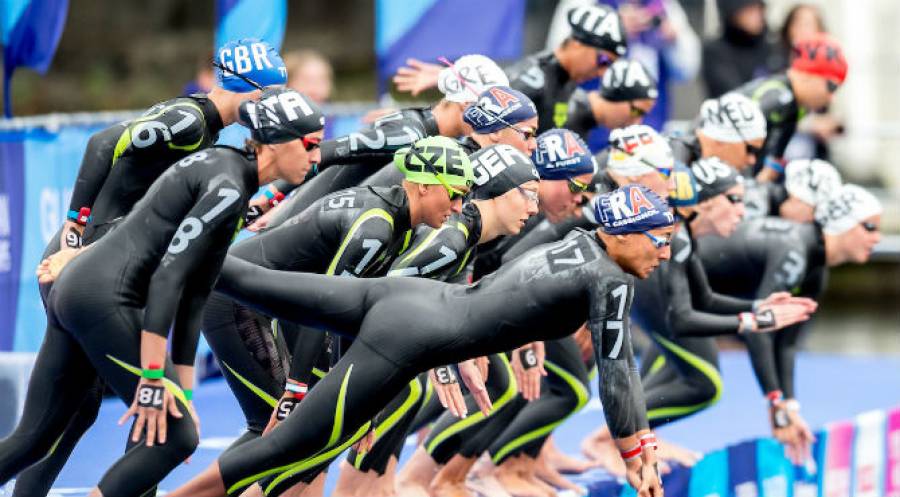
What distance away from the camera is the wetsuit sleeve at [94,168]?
8.13m

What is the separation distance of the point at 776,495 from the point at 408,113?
2.97 metres

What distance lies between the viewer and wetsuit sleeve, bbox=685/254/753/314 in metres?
9.62

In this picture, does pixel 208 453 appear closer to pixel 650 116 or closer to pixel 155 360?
pixel 155 360

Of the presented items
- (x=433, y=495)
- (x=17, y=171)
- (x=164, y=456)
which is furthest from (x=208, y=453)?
(x=164, y=456)

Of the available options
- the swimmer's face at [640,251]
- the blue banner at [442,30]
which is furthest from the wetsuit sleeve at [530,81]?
the blue banner at [442,30]

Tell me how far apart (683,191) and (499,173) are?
1654 mm

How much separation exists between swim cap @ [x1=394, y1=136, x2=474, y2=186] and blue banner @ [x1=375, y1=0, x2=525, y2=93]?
A: 571cm

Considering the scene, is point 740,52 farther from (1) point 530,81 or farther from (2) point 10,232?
(2) point 10,232

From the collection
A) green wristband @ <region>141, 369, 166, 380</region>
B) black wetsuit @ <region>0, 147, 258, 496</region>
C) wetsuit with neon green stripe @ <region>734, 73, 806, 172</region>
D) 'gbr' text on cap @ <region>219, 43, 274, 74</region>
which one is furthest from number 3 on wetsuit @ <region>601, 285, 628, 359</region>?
wetsuit with neon green stripe @ <region>734, 73, 806, 172</region>

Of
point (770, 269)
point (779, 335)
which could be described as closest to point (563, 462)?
point (779, 335)

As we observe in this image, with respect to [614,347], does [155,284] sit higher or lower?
higher

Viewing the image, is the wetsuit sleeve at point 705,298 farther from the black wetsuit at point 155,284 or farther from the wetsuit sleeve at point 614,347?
the black wetsuit at point 155,284

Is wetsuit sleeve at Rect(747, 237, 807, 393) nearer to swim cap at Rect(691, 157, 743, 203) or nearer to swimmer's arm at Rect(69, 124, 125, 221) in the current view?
swim cap at Rect(691, 157, 743, 203)

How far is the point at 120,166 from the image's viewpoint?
7.97 m
